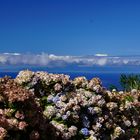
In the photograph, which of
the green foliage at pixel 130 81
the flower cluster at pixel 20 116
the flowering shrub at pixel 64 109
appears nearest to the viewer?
the flower cluster at pixel 20 116

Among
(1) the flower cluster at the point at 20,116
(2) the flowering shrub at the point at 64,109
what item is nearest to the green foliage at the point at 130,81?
(2) the flowering shrub at the point at 64,109

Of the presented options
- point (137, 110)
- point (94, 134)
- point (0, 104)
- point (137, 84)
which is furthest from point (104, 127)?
point (137, 84)

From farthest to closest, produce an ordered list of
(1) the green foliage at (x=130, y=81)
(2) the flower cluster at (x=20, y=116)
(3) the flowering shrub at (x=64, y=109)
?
(1) the green foliage at (x=130, y=81) → (3) the flowering shrub at (x=64, y=109) → (2) the flower cluster at (x=20, y=116)

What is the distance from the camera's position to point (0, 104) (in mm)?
12188

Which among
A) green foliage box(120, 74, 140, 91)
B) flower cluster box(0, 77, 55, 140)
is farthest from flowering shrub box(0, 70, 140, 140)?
green foliage box(120, 74, 140, 91)

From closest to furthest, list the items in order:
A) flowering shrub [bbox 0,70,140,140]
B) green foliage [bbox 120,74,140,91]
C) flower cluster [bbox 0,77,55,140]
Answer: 1. flower cluster [bbox 0,77,55,140]
2. flowering shrub [bbox 0,70,140,140]
3. green foliage [bbox 120,74,140,91]

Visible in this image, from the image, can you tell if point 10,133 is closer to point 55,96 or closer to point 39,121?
point 39,121

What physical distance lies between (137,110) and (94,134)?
2421 mm

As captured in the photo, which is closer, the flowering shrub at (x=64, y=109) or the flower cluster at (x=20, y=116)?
the flower cluster at (x=20, y=116)

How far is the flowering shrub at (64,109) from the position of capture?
1203 cm

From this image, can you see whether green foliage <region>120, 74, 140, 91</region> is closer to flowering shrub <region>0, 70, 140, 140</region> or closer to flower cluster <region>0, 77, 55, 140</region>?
flowering shrub <region>0, 70, 140, 140</region>

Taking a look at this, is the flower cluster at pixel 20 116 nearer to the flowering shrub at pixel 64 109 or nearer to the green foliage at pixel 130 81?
the flowering shrub at pixel 64 109

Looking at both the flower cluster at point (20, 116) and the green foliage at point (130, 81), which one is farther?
the green foliage at point (130, 81)

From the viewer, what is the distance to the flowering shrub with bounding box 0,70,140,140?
1203 centimetres
